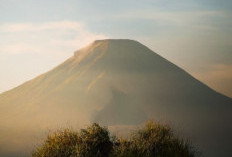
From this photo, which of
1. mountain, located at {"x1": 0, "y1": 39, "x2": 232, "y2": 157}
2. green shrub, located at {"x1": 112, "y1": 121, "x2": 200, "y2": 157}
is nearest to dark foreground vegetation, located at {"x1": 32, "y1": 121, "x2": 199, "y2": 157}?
green shrub, located at {"x1": 112, "y1": 121, "x2": 200, "y2": 157}

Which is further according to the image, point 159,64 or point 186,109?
point 159,64

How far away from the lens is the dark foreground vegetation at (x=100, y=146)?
85.9 ft

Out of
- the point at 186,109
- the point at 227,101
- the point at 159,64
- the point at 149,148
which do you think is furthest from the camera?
the point at 159,64

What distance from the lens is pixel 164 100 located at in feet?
568

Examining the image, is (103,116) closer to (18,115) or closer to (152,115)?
(152,115)

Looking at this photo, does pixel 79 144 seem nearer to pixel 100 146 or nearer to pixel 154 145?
pixel 100 146

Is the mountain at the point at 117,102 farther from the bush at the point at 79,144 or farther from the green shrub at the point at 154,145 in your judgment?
the bush at the point at 79,144

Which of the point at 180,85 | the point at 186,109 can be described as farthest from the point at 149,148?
the point at 180,85

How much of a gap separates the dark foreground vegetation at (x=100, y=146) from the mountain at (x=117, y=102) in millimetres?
114894

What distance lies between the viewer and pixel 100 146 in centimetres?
2717

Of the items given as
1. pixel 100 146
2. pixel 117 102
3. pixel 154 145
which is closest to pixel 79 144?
pixel 100 146

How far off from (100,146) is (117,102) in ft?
494

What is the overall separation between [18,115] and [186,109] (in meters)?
70.5

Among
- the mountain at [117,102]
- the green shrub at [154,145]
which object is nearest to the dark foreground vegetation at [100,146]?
the green shrub at [154,145]
